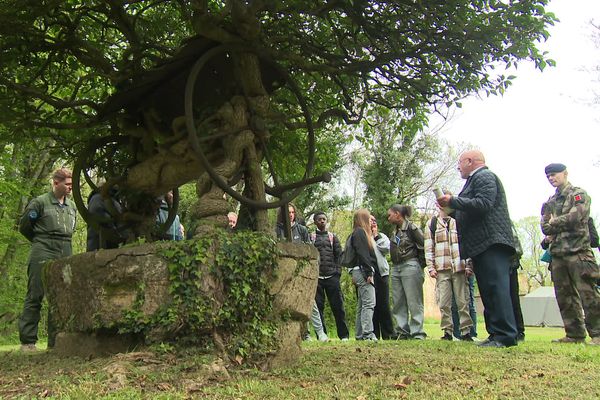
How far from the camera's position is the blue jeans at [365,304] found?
810cm

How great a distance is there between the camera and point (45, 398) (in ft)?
10.2

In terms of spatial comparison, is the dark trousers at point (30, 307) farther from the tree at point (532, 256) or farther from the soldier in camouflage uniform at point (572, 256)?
Result: the tree at point (532, 256)

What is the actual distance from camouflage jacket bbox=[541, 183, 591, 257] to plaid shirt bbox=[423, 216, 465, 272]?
1.22 meters

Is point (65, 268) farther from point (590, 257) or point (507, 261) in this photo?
point (590, 257)

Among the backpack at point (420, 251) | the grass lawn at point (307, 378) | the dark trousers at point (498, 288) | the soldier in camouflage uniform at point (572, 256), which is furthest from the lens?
the backpack at point (420, 251)

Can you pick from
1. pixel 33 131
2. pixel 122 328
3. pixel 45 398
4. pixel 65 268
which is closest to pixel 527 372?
pixel 122 328

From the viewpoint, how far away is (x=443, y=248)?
7980 millimetres

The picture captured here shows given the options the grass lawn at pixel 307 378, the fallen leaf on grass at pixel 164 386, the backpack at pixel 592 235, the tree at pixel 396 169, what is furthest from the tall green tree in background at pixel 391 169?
the fallen leaf on grass at pixel 164 386

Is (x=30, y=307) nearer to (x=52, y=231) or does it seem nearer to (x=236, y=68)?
(x=52, y=231)

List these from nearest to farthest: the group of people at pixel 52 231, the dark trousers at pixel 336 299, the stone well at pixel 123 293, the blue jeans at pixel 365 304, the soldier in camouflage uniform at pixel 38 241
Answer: the stone well at pixel 123 293
the group of people at pixel 52 231
the soldier in camouflage uniform at pixel 38 241
the blue jeans at pixel 365 304
the dark trousers at pixel 336 299

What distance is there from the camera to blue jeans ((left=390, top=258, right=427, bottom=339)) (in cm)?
798

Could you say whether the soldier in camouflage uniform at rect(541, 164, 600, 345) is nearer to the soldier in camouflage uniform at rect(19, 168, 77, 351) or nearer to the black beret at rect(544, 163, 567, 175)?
the black beret at rect(544, 163, 567, 175)

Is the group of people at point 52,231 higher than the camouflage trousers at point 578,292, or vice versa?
the group of people at point 52,231

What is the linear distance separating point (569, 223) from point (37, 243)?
6.76 m
